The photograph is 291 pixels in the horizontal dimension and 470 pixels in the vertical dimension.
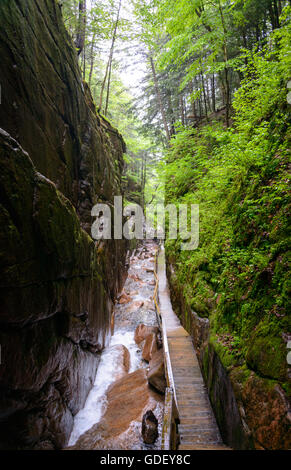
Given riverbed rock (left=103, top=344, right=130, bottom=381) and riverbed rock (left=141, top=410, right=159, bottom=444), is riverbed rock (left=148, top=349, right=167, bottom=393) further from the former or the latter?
riverbed rock (left=103, top=344, right=130, bottom=381)

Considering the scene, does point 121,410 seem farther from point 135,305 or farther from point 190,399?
point 135,305

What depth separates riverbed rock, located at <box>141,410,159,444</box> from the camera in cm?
496

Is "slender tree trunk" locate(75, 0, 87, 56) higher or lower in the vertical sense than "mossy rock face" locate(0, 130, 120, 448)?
higher

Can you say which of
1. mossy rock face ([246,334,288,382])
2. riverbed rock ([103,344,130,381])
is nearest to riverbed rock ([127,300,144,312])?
riverbed rock ([103,344,130,381])

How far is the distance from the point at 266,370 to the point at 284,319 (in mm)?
790

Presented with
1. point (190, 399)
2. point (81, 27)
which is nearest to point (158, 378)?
point (190, 399)

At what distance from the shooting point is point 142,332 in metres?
10.4

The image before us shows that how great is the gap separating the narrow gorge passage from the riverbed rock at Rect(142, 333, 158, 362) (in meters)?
0.26

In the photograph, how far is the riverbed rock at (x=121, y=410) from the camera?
5.14m

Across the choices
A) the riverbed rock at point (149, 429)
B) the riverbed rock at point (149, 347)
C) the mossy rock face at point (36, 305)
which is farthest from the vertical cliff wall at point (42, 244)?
the riverbed rock at point (149, 429)

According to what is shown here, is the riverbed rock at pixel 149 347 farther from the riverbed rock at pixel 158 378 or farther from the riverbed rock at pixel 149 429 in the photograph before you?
the riverbed rock at pixel 149 429

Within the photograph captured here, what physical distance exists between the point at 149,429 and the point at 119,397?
2061 mm

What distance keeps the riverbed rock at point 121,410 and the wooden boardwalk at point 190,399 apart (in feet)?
4.44
